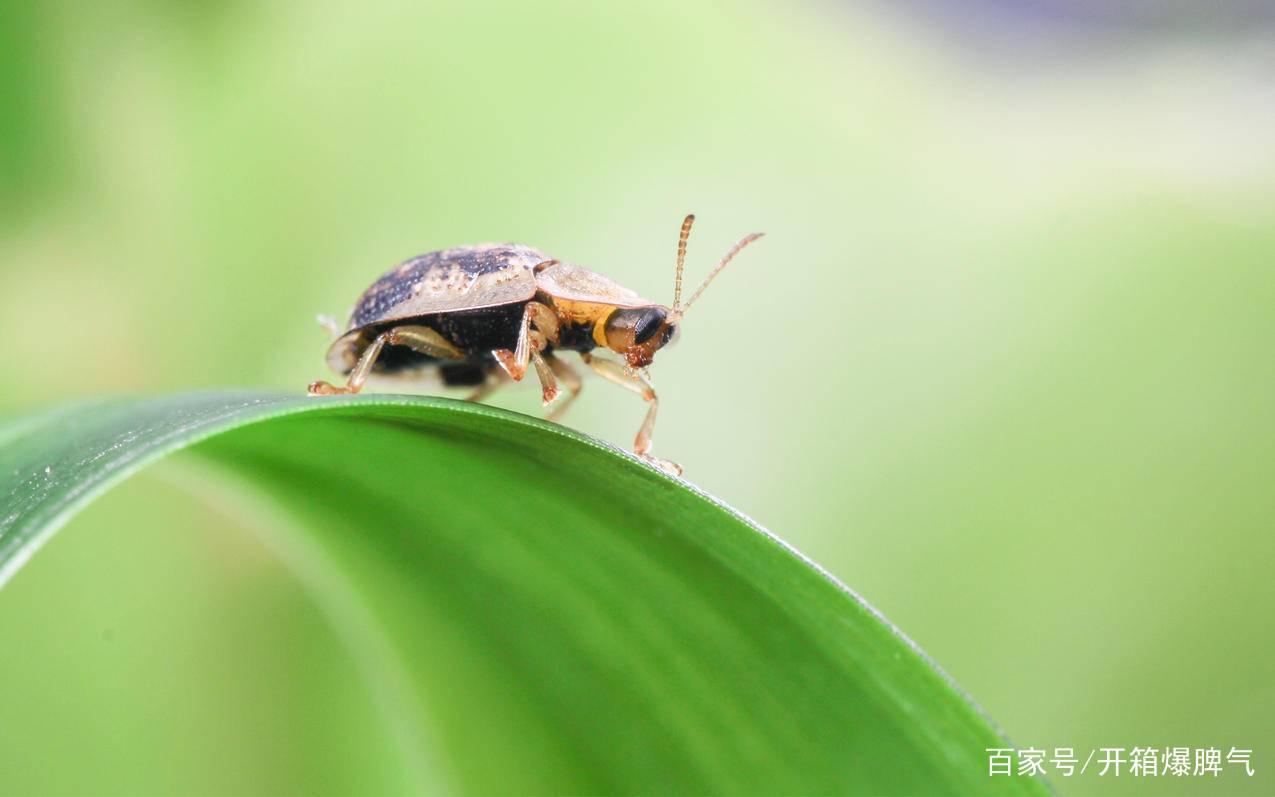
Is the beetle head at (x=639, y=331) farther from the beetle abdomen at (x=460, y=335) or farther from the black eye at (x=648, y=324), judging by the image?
the beetle abdomen at (x=460, y=335)

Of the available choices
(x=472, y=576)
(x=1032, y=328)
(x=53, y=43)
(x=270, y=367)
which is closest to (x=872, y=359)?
(x=1032, y=328)

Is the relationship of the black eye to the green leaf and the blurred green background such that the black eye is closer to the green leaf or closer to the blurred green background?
the green leaf

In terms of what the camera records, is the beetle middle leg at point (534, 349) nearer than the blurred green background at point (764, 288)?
Yes

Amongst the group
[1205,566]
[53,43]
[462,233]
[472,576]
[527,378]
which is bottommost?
[1205,566]

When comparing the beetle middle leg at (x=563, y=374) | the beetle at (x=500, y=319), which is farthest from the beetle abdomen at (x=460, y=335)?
the beetle middle leg at (x=563, y=374)

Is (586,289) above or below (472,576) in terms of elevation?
above

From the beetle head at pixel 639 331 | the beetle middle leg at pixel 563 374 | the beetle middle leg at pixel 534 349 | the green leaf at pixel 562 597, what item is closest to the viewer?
the green leaf at pixel 562 597

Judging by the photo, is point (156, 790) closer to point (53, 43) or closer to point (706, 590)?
point (706, 590)
